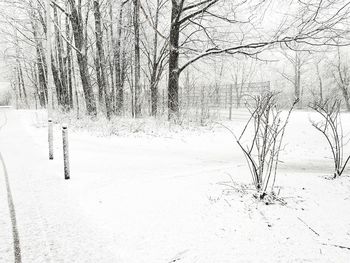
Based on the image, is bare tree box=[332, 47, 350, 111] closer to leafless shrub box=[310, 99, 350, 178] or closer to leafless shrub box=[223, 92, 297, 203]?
leafless shrub box=[310, 99, 350, 178]

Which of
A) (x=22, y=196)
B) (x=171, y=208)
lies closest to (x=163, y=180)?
(x=171, y=208)

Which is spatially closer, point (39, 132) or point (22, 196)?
point (22, 196)

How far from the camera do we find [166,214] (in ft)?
14.6

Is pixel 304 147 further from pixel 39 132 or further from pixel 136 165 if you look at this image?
pixel 39 132

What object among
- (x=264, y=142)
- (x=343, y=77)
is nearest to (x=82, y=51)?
(x=264, y=142)

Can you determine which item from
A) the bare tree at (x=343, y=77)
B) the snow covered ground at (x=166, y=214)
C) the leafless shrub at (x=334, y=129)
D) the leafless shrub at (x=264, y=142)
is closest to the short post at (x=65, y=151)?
the snow covered ground at (x=166, y=214)

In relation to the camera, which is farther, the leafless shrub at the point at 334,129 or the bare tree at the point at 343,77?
the bare tree at the point at 343,77

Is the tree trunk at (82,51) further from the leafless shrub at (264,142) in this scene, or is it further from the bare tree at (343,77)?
the bare tree at (343,77)

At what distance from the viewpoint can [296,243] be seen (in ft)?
11.8

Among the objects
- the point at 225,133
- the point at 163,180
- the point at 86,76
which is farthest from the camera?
the point at 86,76

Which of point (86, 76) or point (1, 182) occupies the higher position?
point (86, 76)

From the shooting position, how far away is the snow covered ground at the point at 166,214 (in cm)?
349

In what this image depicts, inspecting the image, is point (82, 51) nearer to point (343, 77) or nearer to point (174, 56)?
point (174, 56)

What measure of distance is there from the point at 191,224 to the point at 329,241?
1659 millimetres
